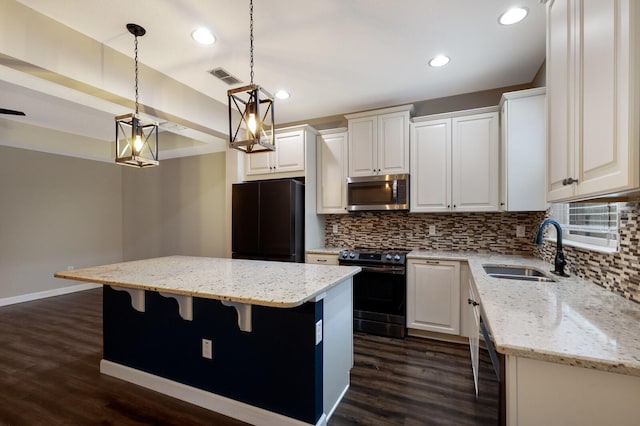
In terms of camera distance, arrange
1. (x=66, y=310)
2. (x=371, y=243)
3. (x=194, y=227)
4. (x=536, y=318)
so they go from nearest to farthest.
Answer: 1. (x=536, y=318)
2. (x=371, y=243)
3. (x=66, y=310)
4. (x=194, y=227)

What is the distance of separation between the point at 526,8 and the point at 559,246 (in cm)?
161

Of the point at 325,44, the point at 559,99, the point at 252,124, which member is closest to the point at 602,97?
the point at 559,99

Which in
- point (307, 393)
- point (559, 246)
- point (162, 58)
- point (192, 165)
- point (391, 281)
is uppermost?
point (162, 58)

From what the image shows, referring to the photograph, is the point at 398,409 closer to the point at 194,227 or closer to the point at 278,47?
the point at 278,47

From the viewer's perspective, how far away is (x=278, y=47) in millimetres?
2371

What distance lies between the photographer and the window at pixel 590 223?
1650mm

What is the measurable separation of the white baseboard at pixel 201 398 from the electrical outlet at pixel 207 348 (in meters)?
0.25

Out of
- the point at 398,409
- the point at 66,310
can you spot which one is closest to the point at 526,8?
the point at 398,409

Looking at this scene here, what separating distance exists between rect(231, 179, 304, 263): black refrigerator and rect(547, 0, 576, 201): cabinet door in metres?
2.43

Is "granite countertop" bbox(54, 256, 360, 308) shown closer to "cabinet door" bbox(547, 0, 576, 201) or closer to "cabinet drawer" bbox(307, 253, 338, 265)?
"cabinet drawer" bbox(307, 253, 338, 265)

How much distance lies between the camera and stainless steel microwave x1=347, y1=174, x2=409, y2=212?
327cm

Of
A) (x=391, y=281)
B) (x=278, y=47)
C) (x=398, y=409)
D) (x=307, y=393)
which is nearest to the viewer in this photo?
(x=307, y=393)

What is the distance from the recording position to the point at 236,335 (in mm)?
1851

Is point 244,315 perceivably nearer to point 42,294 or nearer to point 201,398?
point 201,398
